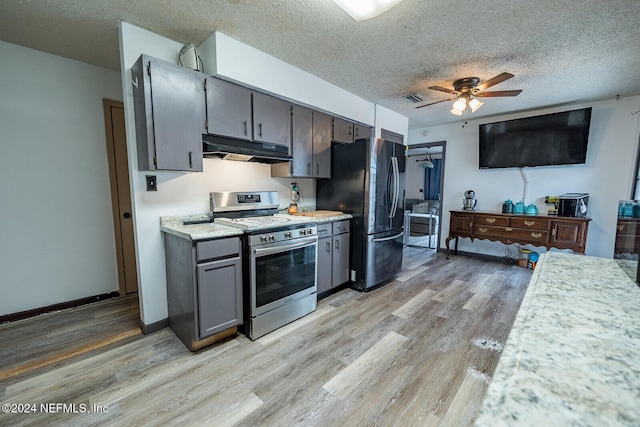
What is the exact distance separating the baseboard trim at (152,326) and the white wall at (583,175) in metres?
4.91

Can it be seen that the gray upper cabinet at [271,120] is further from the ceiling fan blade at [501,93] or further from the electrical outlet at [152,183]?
the ceiling fan blade at [501,93]

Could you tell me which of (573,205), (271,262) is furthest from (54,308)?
(573,205)

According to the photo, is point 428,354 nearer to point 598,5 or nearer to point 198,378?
point 198,378

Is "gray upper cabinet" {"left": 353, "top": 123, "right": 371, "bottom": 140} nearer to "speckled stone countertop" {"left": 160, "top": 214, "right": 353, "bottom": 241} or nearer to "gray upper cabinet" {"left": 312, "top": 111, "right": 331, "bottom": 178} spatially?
"gray upper cabinet" {"left": 312, "top": 111, "right": 331, "bottom": 178}

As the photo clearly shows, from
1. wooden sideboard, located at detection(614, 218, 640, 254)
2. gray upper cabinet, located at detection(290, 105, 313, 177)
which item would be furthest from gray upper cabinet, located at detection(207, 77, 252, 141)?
wooden sideboard, located at detection(614, 218, 640, 254)

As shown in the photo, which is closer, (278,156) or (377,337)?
(377,337)

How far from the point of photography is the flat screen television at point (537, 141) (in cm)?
364

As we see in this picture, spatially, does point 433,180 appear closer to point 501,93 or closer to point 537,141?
point 537,141

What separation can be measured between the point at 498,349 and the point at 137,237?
306 cm

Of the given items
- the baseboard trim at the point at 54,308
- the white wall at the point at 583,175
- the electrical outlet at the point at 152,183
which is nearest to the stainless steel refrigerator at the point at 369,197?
the electrical outlet at the point at 152,183

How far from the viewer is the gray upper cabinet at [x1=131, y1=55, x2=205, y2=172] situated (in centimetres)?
188

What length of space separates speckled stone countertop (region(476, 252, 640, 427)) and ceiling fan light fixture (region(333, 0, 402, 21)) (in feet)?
5.58

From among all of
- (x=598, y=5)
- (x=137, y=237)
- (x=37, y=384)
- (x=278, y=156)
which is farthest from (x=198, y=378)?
(x=598, y=5)

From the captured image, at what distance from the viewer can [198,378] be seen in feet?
5.67
